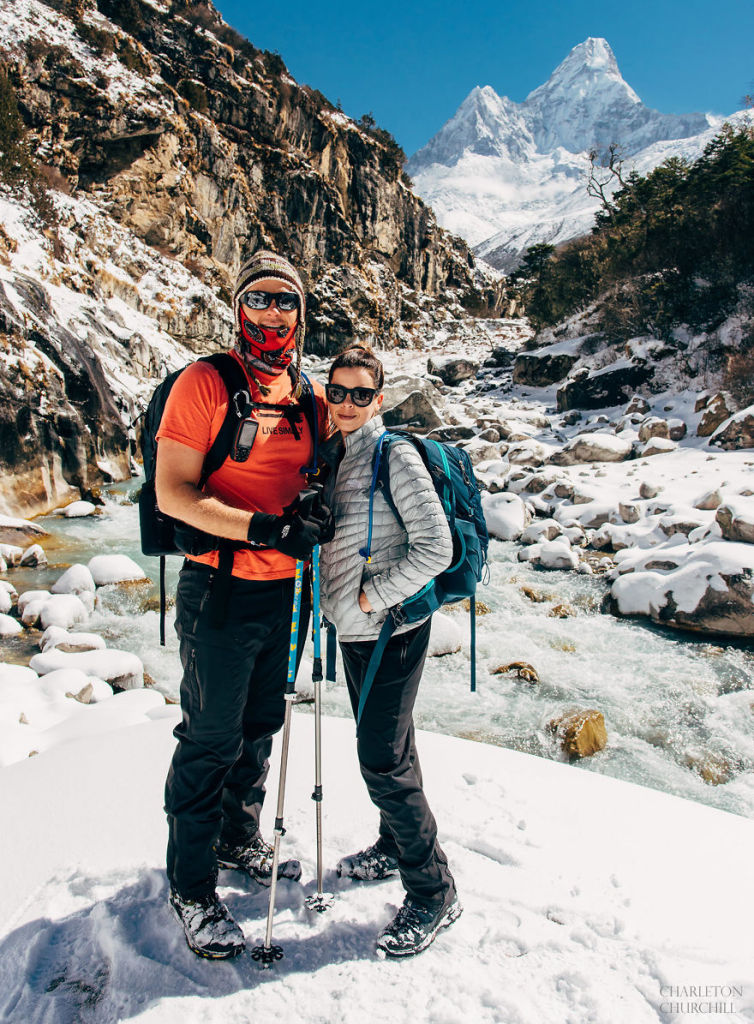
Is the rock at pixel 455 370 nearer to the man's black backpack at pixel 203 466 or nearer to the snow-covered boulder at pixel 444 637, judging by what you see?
the snow-covered boulder at pixel 444 637

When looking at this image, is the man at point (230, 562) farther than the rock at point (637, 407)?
No

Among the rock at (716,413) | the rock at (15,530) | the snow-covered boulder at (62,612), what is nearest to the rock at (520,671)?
the snow-covered boulder at (62,612)

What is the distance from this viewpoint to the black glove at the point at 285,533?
186 centimetres

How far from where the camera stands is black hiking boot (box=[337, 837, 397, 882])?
7.76 ft

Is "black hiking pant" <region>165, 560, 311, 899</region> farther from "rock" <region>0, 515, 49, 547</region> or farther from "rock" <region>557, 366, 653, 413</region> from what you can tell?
"rock" <region>557, 366, 653, 413</region>

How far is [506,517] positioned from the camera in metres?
10.9

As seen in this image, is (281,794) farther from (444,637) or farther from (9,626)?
(9,626)

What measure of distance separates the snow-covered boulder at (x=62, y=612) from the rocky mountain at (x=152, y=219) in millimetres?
4796

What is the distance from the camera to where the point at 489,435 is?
18.3m

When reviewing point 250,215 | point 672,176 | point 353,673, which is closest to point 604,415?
point 672,176

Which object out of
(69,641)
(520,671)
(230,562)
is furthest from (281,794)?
(69,641)

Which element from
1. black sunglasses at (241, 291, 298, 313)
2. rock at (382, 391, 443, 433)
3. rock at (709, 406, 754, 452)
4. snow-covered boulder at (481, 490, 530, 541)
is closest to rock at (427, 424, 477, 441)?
rock at (382, 391, 443, 433)

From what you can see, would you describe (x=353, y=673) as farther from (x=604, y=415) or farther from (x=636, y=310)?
(x=636, y=310)

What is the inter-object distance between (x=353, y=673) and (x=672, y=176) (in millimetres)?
30339
